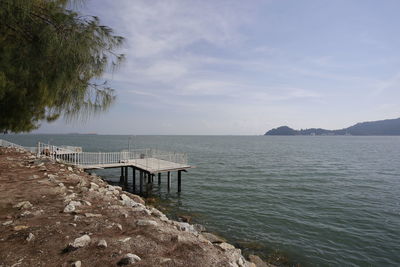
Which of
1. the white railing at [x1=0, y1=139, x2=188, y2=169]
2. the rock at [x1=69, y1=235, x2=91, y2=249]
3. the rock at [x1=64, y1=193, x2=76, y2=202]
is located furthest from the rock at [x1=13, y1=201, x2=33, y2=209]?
the white railing at [x1=0, y1=139, x2=188, y2=169]

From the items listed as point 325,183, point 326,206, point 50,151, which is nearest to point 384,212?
point 326,206

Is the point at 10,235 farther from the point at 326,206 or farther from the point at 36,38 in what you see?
the point at 326,206

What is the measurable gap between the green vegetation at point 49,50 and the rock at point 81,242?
3.36m

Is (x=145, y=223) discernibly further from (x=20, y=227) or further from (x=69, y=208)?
(x=20, y=227)

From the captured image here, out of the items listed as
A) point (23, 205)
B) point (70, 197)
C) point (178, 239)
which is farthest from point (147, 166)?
point (178, 239)

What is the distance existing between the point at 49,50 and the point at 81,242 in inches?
150

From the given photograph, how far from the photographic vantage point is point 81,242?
364 cm

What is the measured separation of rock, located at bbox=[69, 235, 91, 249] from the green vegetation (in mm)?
3357

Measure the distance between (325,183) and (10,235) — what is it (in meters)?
23.5

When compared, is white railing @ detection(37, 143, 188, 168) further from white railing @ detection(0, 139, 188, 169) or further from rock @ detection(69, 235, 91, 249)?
rock @ detection(69, 235, 91, 249)

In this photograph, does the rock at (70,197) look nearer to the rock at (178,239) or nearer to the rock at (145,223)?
the rock at (145,223)

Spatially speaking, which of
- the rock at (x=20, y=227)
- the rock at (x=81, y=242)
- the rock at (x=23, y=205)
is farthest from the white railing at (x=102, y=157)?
the rock at (x=81, y=242)

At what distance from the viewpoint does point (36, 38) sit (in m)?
4.75

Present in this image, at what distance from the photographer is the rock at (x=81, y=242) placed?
3.53 meters
